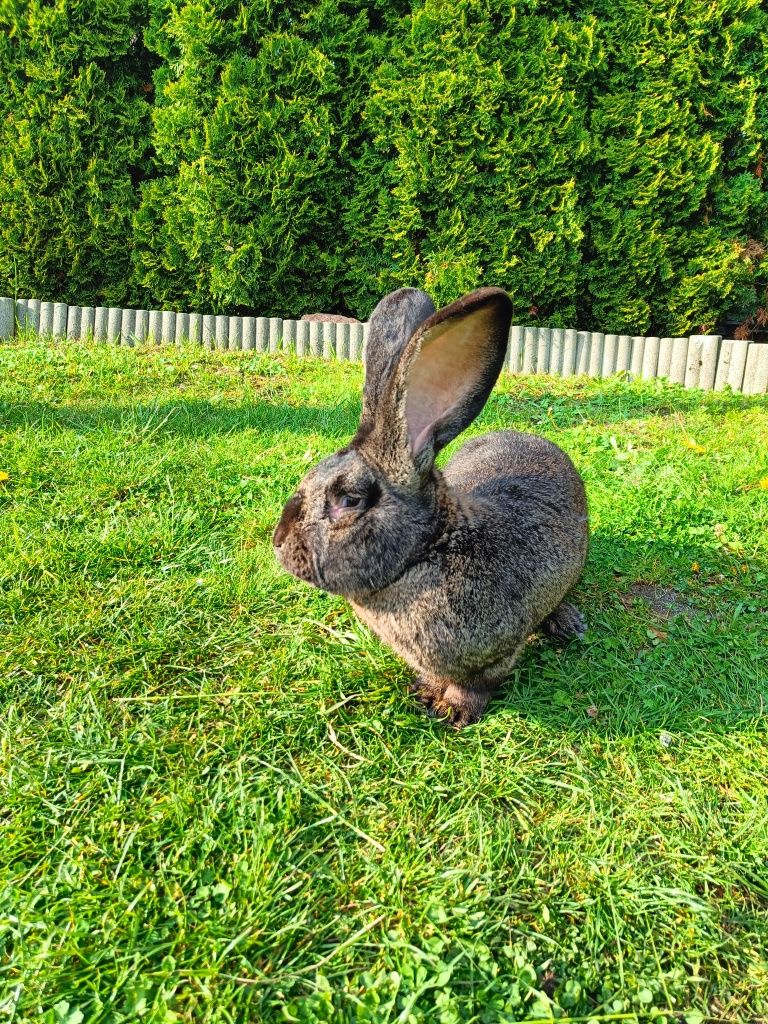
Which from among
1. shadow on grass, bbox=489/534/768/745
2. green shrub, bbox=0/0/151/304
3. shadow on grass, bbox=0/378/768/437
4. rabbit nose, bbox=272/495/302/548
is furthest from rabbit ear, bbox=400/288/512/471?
green shrub, bbox=0/0/151/304

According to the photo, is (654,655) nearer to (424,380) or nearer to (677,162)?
(424,380)

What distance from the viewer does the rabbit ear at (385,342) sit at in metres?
2.29

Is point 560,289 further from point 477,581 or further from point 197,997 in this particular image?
point 197,997

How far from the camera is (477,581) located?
2.41 meters

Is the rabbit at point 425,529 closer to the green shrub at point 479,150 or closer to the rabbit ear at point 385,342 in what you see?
the rabbit ear at point 385,342

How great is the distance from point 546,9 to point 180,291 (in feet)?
15.9

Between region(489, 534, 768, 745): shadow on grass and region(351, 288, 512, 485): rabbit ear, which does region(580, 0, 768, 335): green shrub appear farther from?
region(351, 288, 512, 485): rabbit ear

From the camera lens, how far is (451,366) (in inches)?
Result: 87.5

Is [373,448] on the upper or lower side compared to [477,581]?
upper

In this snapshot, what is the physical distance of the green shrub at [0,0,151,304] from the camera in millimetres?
7480

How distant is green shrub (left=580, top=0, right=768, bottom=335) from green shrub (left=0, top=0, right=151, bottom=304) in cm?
498

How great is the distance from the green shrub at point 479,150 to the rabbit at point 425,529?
17.6ft

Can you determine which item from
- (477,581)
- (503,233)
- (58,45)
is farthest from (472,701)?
(58,45)

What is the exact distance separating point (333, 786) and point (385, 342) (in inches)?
54.2
